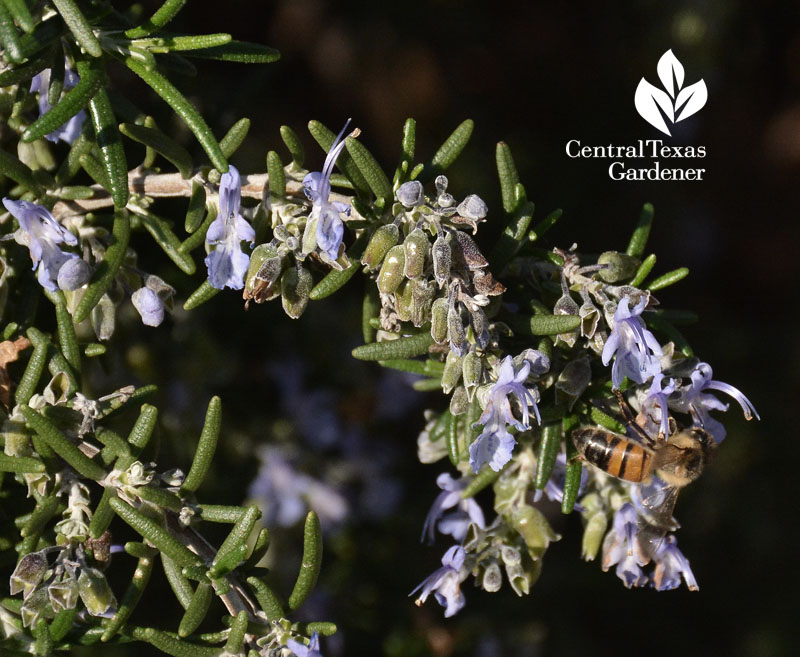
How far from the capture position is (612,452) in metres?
1.60

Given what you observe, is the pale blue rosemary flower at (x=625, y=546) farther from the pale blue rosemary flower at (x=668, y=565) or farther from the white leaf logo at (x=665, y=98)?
the white leaf logo at (x=665, y=98)

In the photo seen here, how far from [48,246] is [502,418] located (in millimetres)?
775

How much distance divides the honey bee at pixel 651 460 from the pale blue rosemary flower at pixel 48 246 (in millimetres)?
885

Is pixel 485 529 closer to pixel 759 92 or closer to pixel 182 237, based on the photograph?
pixel 182 237

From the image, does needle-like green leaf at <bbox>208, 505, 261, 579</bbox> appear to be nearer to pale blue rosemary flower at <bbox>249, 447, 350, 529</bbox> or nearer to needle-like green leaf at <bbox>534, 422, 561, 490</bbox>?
needle-like green leaf at <bbox>534, 422, 561, 490</bbox>

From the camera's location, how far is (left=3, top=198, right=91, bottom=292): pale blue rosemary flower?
4.70ft

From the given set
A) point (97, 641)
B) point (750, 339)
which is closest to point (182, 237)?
point (97, 641)

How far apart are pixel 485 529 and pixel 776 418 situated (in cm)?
219

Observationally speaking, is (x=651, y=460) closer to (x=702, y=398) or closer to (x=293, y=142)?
(x=702, y=398)

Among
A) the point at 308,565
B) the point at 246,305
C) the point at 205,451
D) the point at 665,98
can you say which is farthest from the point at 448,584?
the point at 665,98

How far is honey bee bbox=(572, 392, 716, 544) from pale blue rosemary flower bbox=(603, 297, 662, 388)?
4.9 inches

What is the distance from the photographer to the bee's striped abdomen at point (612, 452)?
1592 mm

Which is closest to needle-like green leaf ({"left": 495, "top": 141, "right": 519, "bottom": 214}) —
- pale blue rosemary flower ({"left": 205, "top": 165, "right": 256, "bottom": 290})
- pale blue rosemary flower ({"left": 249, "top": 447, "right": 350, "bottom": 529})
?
pale blue rosemary flower ({"left": 205, "top": 165, "right": 256, "bottom": 290})

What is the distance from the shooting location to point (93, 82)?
145cm
